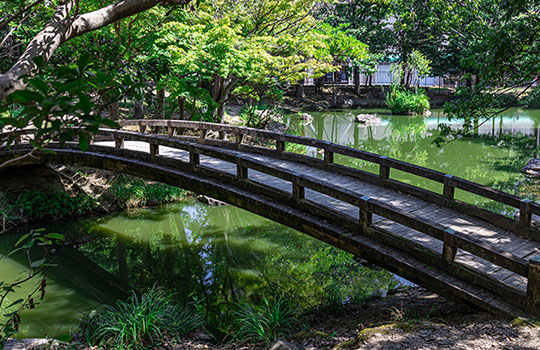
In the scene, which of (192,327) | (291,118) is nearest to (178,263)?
(192,327)

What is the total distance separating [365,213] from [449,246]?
128cm

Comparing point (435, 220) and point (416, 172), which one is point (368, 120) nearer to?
point (416, 172)

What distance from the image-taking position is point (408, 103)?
117 feet

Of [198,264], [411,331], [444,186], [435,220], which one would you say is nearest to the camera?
[411,331]

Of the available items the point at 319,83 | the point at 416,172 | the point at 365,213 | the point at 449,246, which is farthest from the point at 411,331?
the point at 319,83

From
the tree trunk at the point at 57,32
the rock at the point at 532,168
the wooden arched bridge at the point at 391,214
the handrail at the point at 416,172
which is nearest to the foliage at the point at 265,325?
the wooden arched bridge at the point at 391,214

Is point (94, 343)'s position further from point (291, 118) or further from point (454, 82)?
point (454, 82)

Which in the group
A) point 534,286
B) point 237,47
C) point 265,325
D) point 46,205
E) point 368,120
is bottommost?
point 265,325

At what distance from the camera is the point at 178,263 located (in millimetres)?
11016

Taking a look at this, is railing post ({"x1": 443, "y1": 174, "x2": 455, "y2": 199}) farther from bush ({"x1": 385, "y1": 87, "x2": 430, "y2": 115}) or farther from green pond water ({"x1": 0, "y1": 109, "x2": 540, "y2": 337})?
bush ({"x1": 385, "y1": 87, "x2": 430, "y2": 115})

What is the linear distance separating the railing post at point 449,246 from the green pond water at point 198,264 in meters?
2.75

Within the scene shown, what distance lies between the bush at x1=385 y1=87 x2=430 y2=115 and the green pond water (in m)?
18.6

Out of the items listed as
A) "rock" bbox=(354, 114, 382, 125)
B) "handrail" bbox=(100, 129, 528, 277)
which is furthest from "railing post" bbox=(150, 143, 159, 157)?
"rock" bbox=(354, 114, 382, 125)

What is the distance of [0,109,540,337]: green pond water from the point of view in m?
8.80
